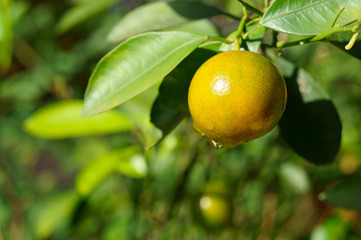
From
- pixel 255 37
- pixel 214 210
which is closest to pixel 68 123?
pixel 214 210

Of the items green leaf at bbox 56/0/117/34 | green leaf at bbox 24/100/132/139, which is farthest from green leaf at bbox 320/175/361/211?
green leaf at bbox 56/0/117/34

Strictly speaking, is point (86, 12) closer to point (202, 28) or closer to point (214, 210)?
point (202, 28)

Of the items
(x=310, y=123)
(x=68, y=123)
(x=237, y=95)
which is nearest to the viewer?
(x=237, y=95)

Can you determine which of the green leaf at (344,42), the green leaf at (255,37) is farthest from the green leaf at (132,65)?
the green leaf at (344,42)

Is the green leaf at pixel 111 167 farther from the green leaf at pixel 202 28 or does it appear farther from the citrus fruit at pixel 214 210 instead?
the green leaf at pixel 202 28

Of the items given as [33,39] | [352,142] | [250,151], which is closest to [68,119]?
[250,151]
